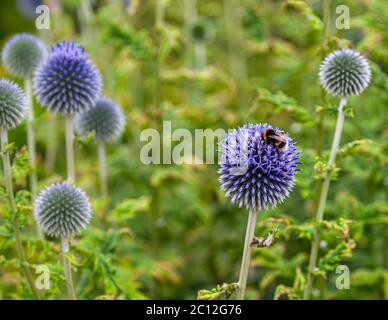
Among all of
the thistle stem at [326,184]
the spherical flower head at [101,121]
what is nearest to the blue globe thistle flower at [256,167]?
the thistle stem at [326,184]

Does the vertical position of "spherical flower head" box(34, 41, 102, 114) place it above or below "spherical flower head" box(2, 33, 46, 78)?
below

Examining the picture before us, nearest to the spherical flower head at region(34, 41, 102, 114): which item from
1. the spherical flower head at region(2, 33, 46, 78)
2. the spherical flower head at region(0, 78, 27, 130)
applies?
the spherical flower head at region(0, 78, 27, 130)

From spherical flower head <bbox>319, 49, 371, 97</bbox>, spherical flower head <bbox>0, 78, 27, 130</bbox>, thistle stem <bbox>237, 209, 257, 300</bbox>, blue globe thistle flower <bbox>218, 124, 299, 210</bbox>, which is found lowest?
thistle stem <bbox>237, 209, 257, 300</bbox>

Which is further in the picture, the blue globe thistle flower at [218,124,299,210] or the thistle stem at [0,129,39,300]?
the thistle stem at [0,129,39,300]

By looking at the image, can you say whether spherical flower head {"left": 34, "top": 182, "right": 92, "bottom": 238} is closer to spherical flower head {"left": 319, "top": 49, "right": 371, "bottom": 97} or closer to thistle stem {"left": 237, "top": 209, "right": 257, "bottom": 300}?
thistle stem {"left": 237, "top": 209, "right": 257, "bottom": 300}

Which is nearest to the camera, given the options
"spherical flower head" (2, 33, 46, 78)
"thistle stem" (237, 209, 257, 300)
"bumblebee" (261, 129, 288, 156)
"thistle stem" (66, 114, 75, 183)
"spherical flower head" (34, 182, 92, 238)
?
"bumblebee" (261, 129, 288, 156)

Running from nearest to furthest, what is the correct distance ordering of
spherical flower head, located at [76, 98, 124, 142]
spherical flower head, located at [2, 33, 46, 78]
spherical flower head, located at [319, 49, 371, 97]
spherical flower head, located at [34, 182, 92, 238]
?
spherical flower head, located at [34, 182, 92, 238] → spherical flower head, located at [319, 49, 371, 97] → spherical flower head, located at [2, 33, 46, 78] → spherical flower head, located at [76, 98, 124, 142]

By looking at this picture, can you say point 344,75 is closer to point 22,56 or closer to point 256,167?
point 256,167
